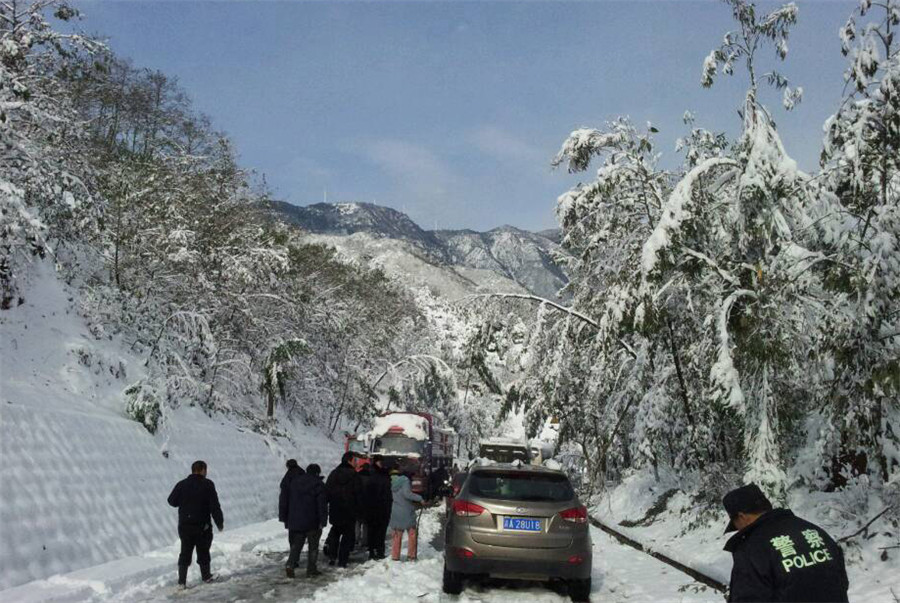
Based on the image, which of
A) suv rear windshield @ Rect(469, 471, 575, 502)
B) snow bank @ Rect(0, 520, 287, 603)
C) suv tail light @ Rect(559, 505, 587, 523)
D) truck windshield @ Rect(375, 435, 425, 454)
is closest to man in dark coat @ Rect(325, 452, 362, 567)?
snow bank @ Rect(0, 520, 287, 603)

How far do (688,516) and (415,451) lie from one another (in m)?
13.1

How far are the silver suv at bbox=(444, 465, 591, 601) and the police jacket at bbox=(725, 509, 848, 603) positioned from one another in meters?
5.22

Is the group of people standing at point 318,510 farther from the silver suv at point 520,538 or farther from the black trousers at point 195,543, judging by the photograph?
the silver suv at point 520,538

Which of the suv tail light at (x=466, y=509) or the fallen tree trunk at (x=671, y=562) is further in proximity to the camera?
the fallen tree trunk at (x=671, y=562)

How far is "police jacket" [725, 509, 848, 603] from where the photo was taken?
3617 mm

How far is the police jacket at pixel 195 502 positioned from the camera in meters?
9.54

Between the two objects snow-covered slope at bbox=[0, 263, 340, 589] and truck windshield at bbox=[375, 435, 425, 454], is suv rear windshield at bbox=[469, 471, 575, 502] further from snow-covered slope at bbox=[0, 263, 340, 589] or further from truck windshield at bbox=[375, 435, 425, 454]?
truck windshield at bbox=[375, 435, 425, 454]

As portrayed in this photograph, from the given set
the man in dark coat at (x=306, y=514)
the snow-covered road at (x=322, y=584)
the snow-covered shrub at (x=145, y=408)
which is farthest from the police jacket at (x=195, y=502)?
the snow-covered shrub at (x=145, y=408)

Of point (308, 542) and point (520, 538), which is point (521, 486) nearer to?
point (520, 538)

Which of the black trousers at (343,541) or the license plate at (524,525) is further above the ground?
the license plate at (524,525)

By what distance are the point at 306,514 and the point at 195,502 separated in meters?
1.80

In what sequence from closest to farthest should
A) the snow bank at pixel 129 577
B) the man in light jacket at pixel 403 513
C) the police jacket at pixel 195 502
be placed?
the snow bank at pixel 129 577 → the police jacket at pixel 195 502 → the man in light jacket at pixel 403 513

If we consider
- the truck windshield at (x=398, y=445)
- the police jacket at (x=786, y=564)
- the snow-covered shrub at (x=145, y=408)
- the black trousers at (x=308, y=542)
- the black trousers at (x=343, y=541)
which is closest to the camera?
the police jacket at (x=786, y=564)

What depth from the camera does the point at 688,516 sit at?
50.8 feet
